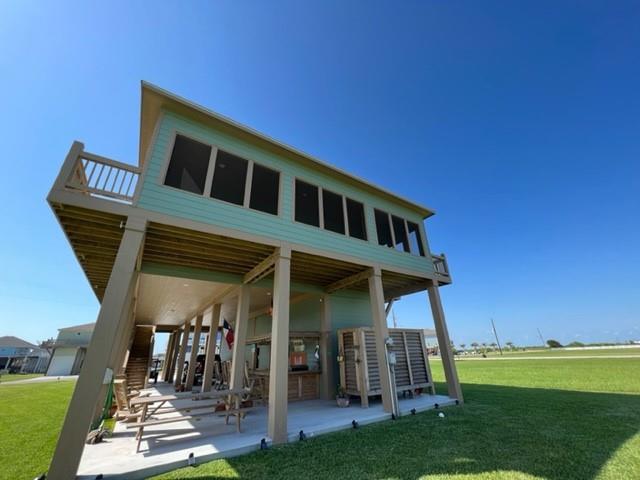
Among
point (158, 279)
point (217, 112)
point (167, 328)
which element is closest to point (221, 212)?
point (217, 112)

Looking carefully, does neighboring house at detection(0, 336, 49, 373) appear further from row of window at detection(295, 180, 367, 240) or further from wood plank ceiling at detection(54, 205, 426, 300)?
row of window at detection(295, 180, 367, 240)

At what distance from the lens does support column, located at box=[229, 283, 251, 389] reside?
23.6 feet

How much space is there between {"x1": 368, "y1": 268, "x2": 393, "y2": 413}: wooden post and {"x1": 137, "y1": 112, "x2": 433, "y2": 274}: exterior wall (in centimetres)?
81

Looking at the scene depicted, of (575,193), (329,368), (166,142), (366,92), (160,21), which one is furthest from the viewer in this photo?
(575,193)

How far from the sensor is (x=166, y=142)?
5.22 m

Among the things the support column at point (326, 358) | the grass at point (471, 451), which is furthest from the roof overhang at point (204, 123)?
the grass at point (471, 451)

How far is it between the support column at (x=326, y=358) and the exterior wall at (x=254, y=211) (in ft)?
10.6

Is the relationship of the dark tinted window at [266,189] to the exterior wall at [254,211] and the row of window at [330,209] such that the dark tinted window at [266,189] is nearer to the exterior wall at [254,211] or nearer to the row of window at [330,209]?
the exterior wall at [254,211]

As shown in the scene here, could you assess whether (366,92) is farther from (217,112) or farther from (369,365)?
(369,365)

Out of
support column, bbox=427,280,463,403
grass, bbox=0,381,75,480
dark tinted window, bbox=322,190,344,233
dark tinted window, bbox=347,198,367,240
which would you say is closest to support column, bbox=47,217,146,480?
grass, bbox=0,381,75,480

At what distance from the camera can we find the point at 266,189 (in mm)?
6863

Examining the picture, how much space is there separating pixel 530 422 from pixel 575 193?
2650cm

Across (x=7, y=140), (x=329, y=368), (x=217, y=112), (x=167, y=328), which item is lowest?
(x=329, y=368)

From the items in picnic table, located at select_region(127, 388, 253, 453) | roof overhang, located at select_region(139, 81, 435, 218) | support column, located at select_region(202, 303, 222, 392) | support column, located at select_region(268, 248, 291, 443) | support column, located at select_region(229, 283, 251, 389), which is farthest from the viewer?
support column, located at select_region(202, 303, 222, 392)
